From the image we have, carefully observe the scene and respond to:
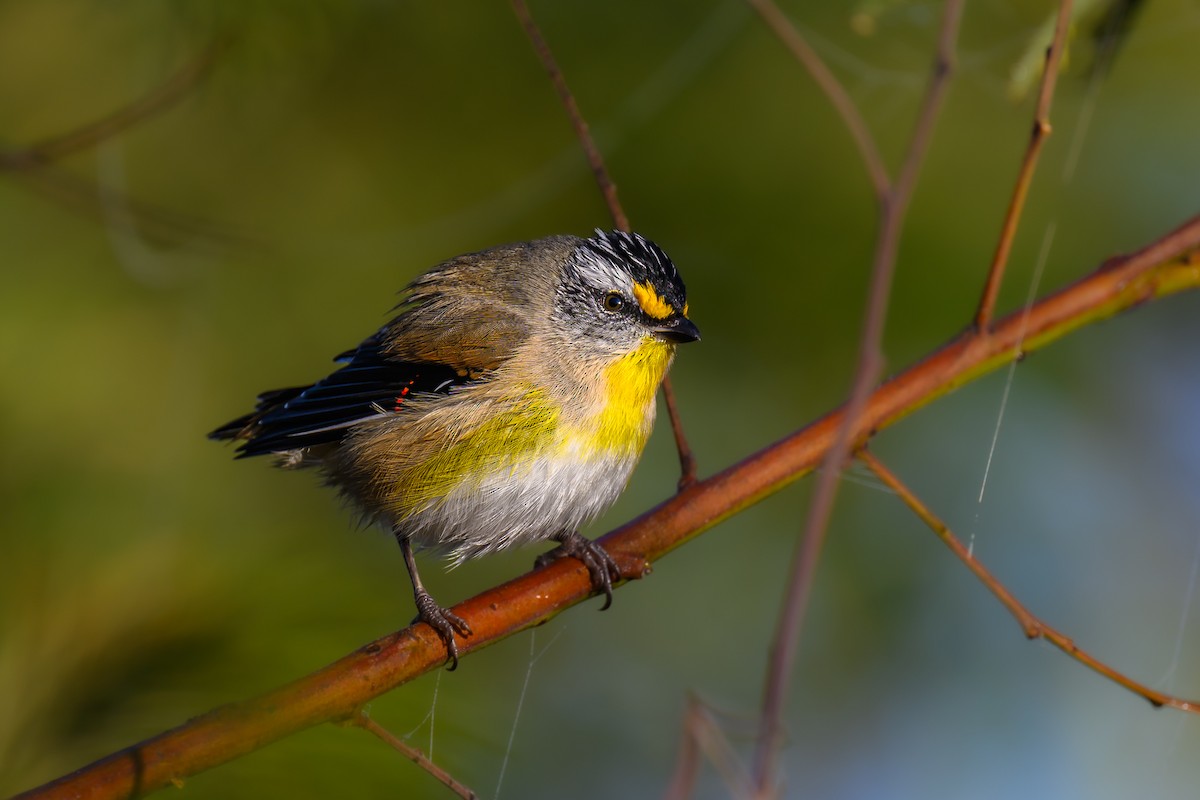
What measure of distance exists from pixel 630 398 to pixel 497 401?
29cm

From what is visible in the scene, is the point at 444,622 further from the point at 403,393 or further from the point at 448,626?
the point at 403,393

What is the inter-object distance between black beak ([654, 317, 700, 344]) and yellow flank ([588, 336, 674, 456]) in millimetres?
28

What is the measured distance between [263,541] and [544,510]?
72 cm

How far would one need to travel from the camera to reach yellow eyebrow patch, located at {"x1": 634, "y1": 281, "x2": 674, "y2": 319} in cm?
248

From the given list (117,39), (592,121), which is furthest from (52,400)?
(592,121)

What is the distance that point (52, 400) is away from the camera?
7.19ft

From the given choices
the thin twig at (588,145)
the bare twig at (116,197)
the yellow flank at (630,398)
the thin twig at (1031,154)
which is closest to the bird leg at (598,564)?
the thin twig at (588,145)

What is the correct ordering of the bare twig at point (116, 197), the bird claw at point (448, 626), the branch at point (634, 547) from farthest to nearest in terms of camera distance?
1. the bare twig at point (116, 197)
2. the bird claw at point (448, 626)
3. the branch at point (634, 547)

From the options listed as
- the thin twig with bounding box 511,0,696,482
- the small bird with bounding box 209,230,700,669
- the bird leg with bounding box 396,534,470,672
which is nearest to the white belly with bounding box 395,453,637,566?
the small bird with bounding box 209,230,700,669

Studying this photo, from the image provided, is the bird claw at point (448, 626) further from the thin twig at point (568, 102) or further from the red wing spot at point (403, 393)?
the thin twig at point (568, 102)

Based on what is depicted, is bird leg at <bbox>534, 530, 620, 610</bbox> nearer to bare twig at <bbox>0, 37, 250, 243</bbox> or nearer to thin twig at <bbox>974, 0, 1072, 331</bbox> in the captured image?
thin twig at <bbox>974, 0, 1072, 331</bbox>

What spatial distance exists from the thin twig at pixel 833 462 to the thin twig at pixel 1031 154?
430 millimetres

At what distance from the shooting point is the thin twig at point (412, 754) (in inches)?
52.5

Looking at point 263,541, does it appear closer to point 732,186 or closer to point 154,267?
point 154,267
